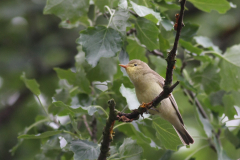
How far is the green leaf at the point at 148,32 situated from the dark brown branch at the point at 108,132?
1144mm

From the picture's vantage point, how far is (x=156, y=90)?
3.47m

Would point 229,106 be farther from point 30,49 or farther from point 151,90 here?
point 30,49

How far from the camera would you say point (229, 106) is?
396cm

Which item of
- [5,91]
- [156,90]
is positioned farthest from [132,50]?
[5,91]

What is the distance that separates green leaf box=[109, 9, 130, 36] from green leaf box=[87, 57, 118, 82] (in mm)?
620

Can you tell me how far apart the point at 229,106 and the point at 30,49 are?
4937mm

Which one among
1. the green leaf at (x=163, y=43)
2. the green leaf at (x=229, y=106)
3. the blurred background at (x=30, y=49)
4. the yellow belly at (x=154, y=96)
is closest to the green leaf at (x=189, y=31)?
the green leaf at (x=163, y=43)

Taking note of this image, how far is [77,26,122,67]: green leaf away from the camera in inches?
123

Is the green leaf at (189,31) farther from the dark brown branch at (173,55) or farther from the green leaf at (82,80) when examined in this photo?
the dark brown branch at (173,55)

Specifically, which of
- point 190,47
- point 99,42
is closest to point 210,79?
point 190,47

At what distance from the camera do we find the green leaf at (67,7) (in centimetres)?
358

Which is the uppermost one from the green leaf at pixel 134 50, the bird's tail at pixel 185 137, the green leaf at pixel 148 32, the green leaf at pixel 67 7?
the green leaf at pixel 67 7

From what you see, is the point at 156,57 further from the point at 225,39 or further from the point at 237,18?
the point at 237,18

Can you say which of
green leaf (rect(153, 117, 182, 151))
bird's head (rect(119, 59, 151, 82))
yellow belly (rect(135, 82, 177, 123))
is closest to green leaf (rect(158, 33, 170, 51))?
bird's head (rect(119, 59, 151, 82))
